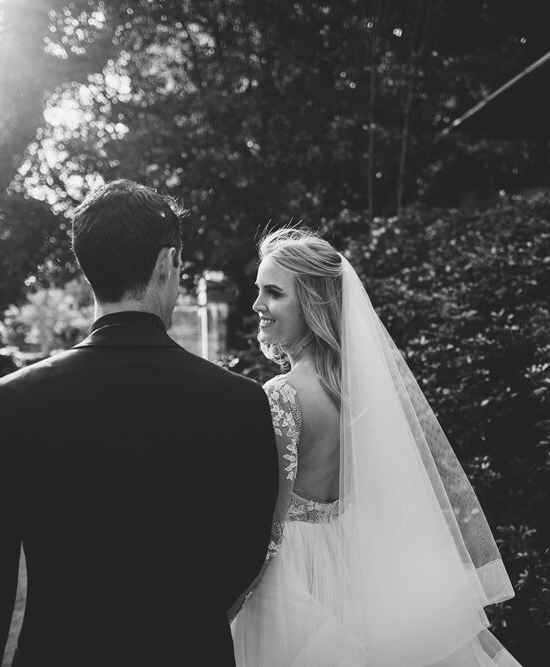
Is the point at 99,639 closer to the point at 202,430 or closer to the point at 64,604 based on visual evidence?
the point at 64,604

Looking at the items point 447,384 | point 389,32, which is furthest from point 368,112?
point 447,384

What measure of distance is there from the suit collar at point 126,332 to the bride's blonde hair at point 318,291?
1005 mm

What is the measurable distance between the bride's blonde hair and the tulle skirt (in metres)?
0.65

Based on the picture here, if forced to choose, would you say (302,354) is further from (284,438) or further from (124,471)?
(124,471)

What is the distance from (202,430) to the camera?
168cm

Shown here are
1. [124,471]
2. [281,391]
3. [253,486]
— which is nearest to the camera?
[124,471]

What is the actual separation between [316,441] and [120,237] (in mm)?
1136

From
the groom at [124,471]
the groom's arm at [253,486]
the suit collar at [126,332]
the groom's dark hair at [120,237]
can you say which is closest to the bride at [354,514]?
the groom's arm at [253,486]

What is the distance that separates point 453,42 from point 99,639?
11.9 meters

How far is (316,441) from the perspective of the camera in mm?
2480

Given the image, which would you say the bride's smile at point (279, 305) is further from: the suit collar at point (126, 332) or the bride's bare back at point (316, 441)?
the suit collar at point (126, 332)

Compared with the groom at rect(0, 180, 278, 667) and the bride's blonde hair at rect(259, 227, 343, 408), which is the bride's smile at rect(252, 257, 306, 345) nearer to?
the bride's blonde hair at rect(259, 227, 343, 408)

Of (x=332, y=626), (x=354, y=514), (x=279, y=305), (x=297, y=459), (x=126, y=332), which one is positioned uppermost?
(x=279, y=305)

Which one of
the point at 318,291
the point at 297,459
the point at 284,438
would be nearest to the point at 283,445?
the point at 284,438
